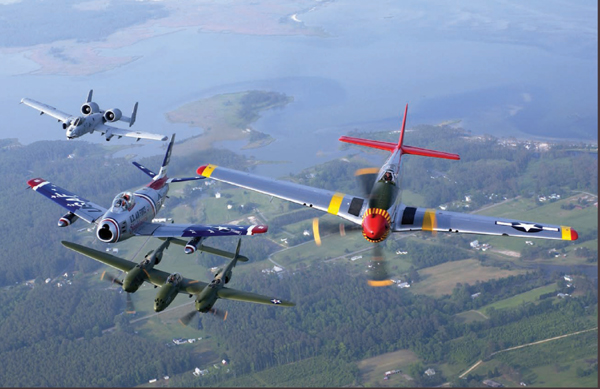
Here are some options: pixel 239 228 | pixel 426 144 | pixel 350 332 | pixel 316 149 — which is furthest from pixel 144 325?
pixel 426 144

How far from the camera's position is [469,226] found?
43.8 metres

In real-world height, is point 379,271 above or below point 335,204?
below

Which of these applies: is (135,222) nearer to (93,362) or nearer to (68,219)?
(68,219)

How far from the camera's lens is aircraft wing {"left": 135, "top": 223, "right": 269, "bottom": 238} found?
1732 inches

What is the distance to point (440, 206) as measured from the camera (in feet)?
464

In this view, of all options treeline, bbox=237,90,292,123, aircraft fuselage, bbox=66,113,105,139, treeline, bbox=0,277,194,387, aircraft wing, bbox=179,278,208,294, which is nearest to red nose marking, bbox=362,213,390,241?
aircraft wing, bbox=179,278,208,294

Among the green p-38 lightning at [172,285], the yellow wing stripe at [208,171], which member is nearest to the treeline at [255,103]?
the yellow wing stripe at [208,171]

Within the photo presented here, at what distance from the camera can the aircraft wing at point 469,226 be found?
43.5 meters

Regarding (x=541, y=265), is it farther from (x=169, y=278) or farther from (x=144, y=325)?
(x=169, y=278)

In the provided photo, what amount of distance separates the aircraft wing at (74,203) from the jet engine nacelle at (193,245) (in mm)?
7165

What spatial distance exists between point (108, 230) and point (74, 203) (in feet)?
20.5

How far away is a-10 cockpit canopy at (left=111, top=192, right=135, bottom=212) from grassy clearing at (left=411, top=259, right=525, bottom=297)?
74031 mm

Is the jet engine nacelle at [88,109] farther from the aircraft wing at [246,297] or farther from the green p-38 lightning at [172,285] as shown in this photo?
the aircraft wing at [246,297]

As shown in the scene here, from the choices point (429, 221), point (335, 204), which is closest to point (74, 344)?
point (335, 204)
